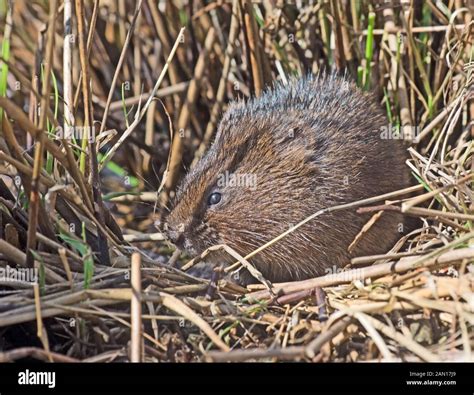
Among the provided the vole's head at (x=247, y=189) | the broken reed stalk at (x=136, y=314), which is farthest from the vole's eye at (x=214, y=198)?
the broken reed stalk at (x=136, y=314)

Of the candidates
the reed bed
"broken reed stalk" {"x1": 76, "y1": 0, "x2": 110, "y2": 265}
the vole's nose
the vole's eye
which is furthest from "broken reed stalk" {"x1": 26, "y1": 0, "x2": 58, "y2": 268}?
the vole's eye

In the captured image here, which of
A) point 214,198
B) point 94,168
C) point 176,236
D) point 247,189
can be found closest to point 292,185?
point 247,189

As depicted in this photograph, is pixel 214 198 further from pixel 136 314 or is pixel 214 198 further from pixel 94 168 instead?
pixel 136 314

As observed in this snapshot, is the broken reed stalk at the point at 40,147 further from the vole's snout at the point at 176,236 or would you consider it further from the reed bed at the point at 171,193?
the vole's snout at the point at 176,236

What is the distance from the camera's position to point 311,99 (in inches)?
178

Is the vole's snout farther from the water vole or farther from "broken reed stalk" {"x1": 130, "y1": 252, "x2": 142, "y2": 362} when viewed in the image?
"broken reed stalk" {"x1": 130, "y1": 252, "x2": 142, "y2": 362}

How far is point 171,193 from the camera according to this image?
552 cm

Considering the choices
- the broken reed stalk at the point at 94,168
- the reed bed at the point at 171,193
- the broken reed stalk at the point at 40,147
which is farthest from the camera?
the broken reed stalk at the point at 94,168

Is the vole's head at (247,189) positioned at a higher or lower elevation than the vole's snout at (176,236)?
higher

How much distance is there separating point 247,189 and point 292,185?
254mm

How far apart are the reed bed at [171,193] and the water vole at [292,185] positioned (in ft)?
0.63

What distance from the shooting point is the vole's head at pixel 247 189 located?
411cm

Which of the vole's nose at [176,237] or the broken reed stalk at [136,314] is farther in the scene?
the vole's nose at [176,237]
